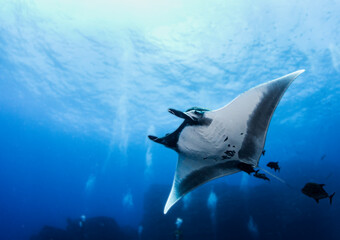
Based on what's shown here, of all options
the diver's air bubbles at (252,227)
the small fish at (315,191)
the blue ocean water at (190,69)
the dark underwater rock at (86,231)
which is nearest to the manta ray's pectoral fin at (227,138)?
the small fish at (315,191)

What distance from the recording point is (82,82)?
1966cm

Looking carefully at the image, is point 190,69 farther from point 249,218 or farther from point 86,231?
point 86,231

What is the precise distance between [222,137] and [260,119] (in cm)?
62

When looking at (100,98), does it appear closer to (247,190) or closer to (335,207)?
(247,190)

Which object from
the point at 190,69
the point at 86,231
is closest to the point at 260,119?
the point at 190,69

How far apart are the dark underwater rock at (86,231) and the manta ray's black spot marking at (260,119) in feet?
65.0

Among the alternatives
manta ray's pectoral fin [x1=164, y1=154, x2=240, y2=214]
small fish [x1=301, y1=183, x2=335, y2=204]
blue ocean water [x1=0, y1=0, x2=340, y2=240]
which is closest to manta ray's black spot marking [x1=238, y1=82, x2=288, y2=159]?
manta ray's pectoral fin [x1=164, y1=154, x2=240, y2=214]

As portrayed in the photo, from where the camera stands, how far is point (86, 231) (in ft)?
59.2

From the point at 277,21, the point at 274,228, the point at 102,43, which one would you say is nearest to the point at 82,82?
the point at 102,43

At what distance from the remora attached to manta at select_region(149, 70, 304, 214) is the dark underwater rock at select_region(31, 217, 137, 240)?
18.9 meters

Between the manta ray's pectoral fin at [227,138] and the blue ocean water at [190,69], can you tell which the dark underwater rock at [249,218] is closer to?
the blue ocean water at [190,69]

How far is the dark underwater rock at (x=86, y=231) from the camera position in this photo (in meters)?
18.0

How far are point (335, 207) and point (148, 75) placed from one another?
22170 mm

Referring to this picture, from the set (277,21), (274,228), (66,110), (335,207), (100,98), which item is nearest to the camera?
(277,21)
